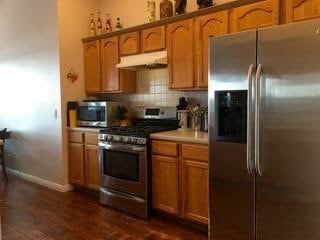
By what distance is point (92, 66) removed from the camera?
4.35 m

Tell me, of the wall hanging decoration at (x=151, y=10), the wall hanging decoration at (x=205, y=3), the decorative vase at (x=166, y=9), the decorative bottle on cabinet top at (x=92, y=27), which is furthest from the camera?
the decorative bottle on cabinet top at (x=92, y=27)

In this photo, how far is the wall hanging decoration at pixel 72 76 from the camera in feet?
13.9

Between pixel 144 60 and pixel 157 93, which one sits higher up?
pixel 144 60

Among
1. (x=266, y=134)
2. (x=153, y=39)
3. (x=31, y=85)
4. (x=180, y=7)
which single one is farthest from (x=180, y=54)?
(x=31, y=85)

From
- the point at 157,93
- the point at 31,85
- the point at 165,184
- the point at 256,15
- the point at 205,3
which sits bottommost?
the point at 165,184

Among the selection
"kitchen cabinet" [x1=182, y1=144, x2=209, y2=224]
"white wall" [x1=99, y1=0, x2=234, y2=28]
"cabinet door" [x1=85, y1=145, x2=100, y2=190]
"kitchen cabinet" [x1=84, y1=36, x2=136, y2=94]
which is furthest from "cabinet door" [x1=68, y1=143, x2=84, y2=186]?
Answer: "white wall" [x1=99, y1=0, x2=234, y2=28]

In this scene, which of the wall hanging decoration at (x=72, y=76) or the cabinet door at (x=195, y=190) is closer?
the cabinet door at (x=195, y=190)

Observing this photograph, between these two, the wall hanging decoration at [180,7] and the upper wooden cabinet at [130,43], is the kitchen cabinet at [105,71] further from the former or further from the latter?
the wall hanging decoration at [180,7]

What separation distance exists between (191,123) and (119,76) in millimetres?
1232

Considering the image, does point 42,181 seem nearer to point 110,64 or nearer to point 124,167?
point 124,167

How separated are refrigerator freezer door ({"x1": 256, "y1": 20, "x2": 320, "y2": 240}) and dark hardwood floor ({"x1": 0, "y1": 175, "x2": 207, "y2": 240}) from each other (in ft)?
3.34

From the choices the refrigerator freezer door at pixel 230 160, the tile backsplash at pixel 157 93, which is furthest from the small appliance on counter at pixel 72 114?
the refrigerator freezer door at pixel 230 160

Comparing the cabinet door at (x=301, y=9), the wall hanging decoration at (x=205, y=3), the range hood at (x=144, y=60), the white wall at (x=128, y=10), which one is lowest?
→ the range hood at (x=144, y=60)

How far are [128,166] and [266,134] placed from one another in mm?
1756
